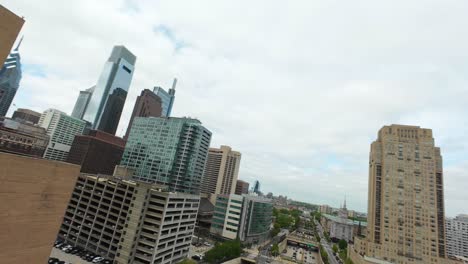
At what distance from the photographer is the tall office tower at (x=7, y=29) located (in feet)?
60.2

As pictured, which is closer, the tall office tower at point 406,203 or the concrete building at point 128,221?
the concrete building at point 128,221

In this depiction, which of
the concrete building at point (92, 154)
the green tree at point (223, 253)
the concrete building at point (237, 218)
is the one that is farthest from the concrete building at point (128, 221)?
the concrete building at point (92, 154)

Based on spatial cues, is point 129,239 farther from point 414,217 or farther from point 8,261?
point 414,217

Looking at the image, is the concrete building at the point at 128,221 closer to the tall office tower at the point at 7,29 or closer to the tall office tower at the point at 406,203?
the tall office tower at the point at 7,29

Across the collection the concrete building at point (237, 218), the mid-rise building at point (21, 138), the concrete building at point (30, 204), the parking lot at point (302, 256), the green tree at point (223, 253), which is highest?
the mid-rise building at point (21, 138)

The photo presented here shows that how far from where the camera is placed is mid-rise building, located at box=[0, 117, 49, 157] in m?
103

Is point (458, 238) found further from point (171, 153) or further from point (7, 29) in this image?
point (7, 29)

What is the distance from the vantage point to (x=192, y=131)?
136500 mm

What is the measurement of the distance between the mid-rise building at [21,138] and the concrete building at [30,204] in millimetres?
101077

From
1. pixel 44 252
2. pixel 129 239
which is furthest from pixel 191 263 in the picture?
pixel 44 252

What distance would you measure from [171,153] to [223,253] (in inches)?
2701

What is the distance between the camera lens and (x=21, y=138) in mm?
111938

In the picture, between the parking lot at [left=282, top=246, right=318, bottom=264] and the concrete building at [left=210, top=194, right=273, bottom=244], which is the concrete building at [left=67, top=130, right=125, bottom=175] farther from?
the parking lot at [left=282, top=246, right=318, bottom=264]

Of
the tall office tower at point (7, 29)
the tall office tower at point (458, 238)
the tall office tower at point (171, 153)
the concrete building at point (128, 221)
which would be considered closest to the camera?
the tall office tower at point (7, 29)
